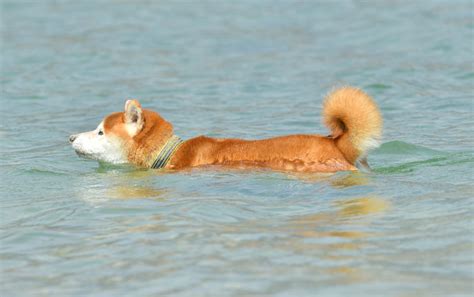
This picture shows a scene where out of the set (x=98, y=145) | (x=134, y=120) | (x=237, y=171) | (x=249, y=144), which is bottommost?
(x=237, y=171)

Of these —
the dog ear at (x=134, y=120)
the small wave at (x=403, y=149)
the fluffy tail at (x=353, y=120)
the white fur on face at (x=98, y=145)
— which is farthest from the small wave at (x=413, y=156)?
the white fur on face at (x=98, y=145)

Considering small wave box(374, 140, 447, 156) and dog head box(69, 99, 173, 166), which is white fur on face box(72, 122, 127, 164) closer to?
dog head box(69, 99, 173, 166)

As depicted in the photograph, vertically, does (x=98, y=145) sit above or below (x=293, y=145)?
above

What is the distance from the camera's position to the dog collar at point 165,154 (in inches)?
390

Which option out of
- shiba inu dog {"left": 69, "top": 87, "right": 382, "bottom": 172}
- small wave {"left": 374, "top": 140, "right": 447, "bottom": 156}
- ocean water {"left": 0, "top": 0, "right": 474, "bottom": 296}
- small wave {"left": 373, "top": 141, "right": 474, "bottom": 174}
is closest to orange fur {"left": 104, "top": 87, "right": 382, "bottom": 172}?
shiba inu dog {"left": 69, "top": 87, "right": 382, "bottom": 172}

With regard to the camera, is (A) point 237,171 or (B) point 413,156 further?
(B) point 413,156

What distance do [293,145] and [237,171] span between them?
594mm

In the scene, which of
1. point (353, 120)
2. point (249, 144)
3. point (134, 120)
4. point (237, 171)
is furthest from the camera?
point (134, 120)

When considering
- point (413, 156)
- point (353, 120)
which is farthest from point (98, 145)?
point (413, 156)

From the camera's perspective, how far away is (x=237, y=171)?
364 inches

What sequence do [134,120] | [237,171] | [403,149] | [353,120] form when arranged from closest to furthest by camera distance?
[353,120] < [237,171] < [134,120] < [403,149]

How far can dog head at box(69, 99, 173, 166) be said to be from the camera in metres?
10.0

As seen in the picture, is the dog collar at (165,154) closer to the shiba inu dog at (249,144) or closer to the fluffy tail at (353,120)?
the shiba inu dog at (249,144)

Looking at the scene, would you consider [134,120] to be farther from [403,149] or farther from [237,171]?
[403,149]
